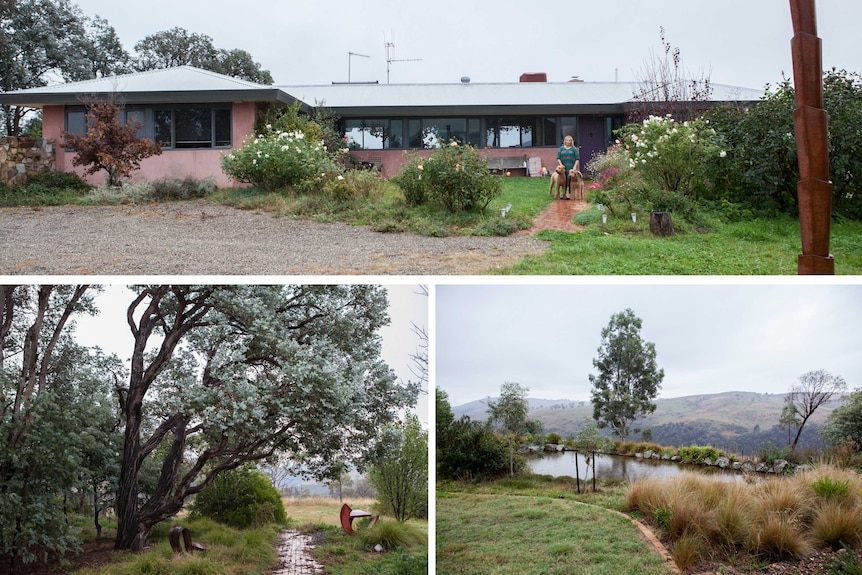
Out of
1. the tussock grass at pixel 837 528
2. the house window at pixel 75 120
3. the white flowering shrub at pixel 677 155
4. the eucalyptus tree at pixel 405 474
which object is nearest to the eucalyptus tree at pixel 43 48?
the house window at pixel 75 120

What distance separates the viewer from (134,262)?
8.18 metres

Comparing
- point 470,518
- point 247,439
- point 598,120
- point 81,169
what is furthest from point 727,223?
point 81,169

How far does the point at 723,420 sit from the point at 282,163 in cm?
896

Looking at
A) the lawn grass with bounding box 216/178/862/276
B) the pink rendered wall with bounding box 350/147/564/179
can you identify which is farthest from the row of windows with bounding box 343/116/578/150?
the lawn grass with bounding box 216/178/862/276

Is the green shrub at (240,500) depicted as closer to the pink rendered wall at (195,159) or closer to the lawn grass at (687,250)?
the lawn grass at (687,250)

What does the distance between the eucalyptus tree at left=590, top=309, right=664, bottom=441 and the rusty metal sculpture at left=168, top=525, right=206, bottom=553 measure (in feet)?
10.9

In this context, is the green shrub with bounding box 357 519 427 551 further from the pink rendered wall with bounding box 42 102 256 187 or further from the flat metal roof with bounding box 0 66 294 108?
the flat metal roof with bounding box 0 66 294 108

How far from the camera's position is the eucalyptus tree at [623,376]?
5.89 metres

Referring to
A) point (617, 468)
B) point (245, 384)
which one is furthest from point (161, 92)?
point (617, 468)

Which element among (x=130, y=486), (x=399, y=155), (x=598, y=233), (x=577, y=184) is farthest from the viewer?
(x=399, y=155)

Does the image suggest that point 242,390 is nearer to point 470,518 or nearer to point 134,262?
point 470,518

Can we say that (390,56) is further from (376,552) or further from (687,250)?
(376,552)

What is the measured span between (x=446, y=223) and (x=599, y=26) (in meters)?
8.29

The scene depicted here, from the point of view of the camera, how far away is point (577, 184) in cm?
1289
